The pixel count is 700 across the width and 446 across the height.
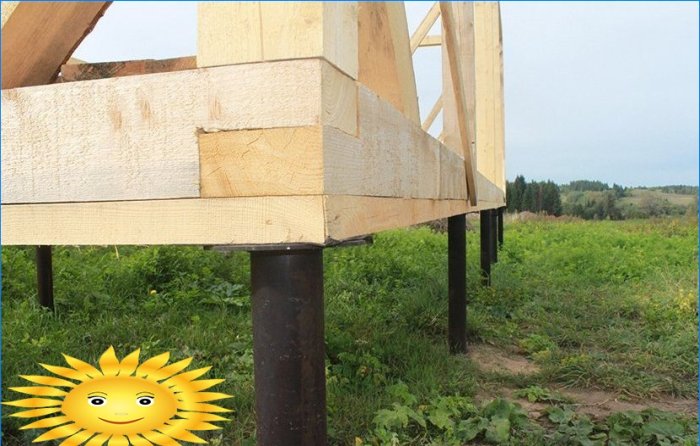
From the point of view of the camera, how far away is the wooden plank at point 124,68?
2027 mm

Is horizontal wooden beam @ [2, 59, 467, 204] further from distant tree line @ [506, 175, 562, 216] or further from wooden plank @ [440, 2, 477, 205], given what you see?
distant tree line @ [506, 175, 562, 216]

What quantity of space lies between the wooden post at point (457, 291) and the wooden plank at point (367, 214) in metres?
2.24

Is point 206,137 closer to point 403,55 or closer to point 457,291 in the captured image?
point 403,55

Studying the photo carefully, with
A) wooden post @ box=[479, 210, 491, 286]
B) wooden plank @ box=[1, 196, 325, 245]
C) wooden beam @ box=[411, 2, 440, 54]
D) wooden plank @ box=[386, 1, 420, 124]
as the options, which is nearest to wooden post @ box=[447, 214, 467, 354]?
wooden post @ box=[479, 210, 491, 286]

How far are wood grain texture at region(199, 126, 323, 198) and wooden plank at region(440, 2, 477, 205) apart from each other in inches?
49.9

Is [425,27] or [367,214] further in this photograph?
[425,27]

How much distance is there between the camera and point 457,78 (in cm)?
237

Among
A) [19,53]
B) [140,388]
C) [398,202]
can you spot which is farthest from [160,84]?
[140,388]

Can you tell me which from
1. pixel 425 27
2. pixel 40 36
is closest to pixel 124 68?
pixel 40 36

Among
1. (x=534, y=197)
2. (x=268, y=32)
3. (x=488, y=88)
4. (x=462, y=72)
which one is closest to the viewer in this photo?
(x=268, y=32)

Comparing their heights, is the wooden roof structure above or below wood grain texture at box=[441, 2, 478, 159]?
below

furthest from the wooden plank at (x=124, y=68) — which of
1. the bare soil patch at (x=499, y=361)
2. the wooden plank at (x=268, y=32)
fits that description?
the bare soil patch at (x=499, y=361)

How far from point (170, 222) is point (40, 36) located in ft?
1.77

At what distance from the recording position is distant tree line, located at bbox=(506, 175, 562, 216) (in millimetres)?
19594
